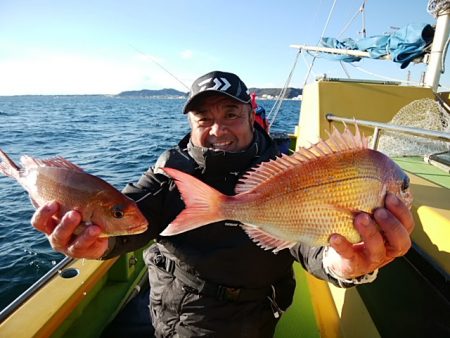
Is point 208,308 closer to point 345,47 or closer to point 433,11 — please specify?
point 433,11

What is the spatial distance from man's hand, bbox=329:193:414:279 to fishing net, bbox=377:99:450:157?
3.17 metres

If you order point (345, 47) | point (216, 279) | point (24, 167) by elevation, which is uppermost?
point (345, 47)

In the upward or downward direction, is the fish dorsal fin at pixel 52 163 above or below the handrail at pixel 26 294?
above

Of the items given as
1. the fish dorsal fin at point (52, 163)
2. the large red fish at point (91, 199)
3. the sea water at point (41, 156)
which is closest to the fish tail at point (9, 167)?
the fish dorsal fin at point (52, 163)

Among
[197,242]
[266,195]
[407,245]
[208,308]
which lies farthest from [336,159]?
[208,308]

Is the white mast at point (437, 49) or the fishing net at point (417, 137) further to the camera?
the white mast at point (437, 49)

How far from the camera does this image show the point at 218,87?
2.28 meters

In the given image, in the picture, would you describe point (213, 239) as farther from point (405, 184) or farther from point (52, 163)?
point (405, 184)

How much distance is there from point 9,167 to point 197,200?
1.16 meters

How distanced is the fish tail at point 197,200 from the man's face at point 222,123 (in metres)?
0.96

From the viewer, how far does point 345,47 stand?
9.12 meters

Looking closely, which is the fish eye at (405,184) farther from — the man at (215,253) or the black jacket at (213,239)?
the black jacket at (213,239)

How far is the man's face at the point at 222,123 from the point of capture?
2381 mm

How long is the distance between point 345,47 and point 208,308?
9.17 m
